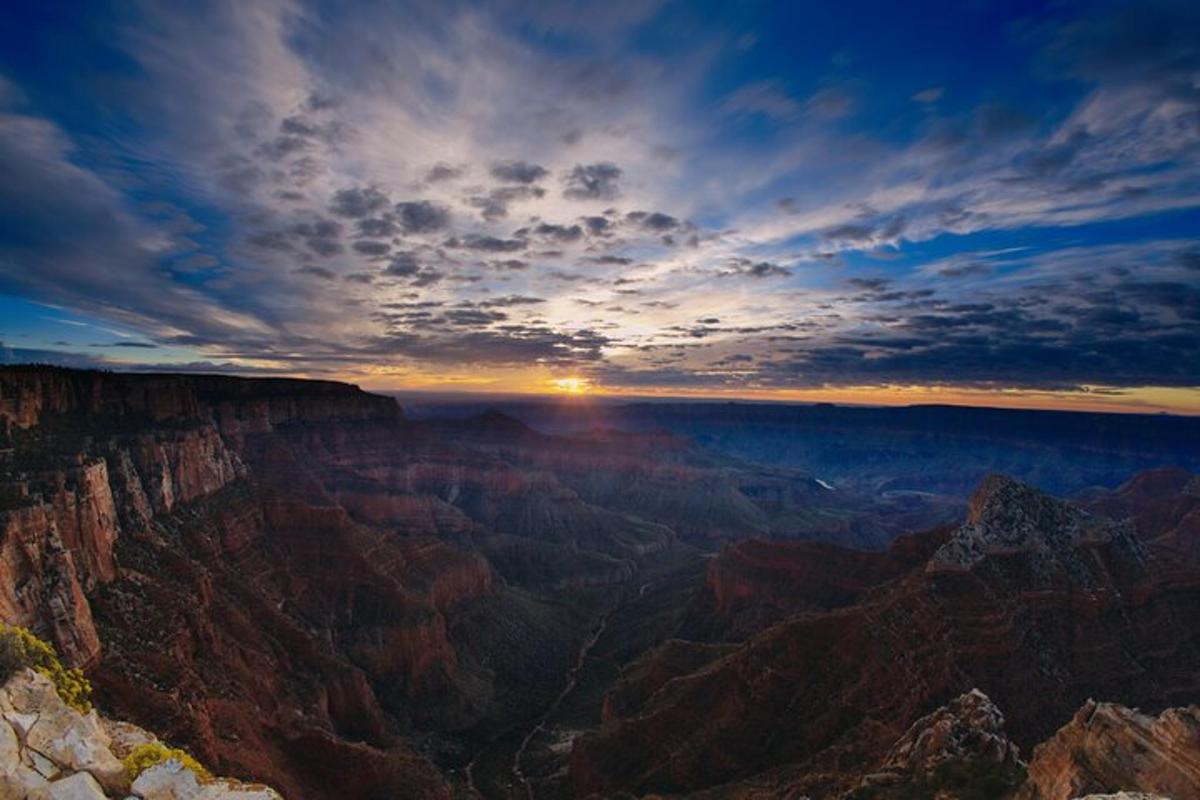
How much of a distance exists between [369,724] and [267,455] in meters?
73.4

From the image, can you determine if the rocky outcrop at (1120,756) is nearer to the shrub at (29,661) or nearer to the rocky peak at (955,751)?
the rocky peak at (955,751)

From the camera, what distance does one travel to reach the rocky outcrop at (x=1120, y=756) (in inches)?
952

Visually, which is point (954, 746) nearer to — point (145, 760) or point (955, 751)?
point (955, 751)

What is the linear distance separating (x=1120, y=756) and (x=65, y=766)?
119ft

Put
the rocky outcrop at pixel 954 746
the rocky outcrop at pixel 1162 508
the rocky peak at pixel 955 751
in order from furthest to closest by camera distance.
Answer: the rocky outcrop at pixel 1162 508
the rocky outcrop at pixel 954 746
the rocky peak at pixel 955 751

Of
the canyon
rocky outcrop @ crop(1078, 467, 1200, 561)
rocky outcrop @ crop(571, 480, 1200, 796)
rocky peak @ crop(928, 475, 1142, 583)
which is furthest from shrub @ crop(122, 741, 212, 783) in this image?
rocky outcrop @ crop(1078, 467, 1200, 561)

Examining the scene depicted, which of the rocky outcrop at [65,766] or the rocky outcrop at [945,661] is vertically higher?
the rocky outcrop at [65,766]

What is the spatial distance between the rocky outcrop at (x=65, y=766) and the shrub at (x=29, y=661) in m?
1.21

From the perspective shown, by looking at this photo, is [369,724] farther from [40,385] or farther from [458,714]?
[40,385]

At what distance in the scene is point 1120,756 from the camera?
86.7ft

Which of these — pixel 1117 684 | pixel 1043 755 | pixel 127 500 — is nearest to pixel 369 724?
pixel 127 500

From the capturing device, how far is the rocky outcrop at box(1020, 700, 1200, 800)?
24.2m

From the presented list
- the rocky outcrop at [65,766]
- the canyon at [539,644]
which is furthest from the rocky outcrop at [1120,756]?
the rocky outcrop at [65,766]

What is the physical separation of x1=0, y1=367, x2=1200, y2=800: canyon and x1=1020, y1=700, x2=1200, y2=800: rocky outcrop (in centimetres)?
11
